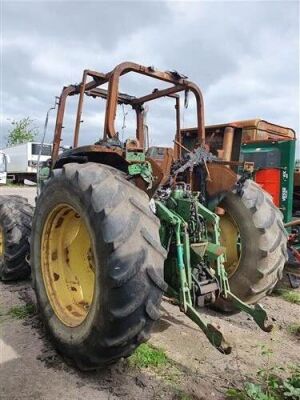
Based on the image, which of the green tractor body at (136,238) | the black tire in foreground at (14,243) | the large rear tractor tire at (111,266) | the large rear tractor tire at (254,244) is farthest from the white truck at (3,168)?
the large rear tractor tire at (111,266)

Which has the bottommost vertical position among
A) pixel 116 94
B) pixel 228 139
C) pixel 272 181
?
pixel 272 181

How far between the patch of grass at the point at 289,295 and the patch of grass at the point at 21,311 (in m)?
2.92

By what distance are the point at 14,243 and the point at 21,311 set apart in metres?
1.00

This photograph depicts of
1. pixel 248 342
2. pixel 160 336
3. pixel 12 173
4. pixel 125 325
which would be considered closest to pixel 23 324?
pixel 160 336

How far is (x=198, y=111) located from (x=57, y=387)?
3038 mm

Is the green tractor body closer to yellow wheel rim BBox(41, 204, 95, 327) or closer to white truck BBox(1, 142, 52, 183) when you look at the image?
yellow wheel rim BBox(41, 204, 95, 327)

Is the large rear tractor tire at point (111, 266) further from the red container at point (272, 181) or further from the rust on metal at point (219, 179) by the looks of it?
the red container at point (272, 181)

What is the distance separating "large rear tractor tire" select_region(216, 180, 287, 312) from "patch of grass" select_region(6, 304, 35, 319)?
185 cm

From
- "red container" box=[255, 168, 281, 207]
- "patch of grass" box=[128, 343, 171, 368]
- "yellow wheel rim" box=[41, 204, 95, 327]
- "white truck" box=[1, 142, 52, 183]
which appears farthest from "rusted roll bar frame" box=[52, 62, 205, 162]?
"white truck" box=[1, 142, 52, 183]

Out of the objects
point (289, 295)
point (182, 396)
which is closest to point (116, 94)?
point (182, 396)

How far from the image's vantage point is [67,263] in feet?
11.5

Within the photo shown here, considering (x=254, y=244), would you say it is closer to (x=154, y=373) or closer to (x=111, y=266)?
(x=154, y=373)

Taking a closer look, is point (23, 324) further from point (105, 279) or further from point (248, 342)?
point (248, 342)

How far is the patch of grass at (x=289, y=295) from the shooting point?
4.87 metres
